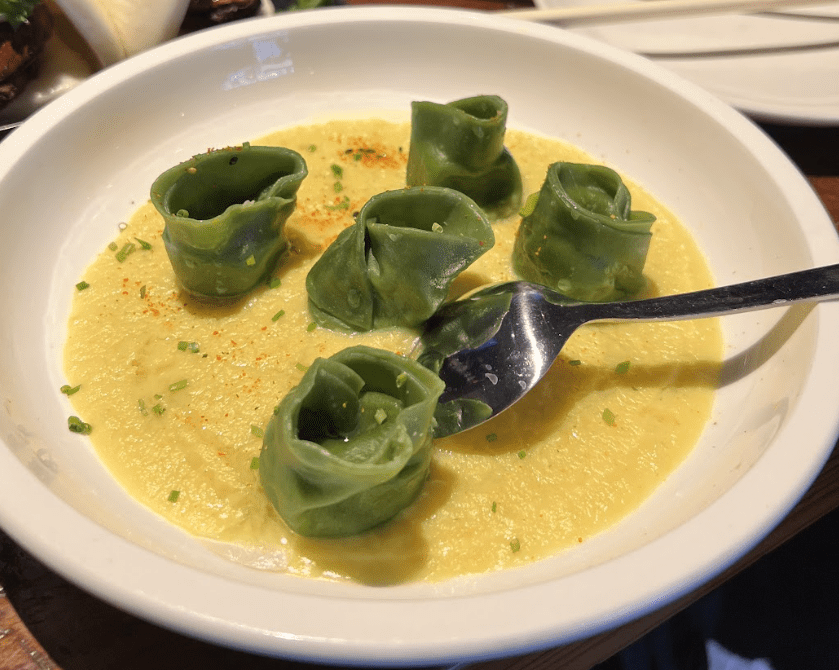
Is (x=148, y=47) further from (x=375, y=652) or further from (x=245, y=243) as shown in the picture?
(x=375, y=652)

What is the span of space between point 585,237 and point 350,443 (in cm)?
111

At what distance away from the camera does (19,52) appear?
10.1 ft

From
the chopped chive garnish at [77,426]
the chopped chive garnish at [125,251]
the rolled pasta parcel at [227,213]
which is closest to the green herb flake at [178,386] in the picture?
the chopped chive garnish at [77,426]

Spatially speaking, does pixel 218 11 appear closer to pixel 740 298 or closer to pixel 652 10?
pixel 652 10

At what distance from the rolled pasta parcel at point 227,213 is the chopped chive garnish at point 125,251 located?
1.07ft

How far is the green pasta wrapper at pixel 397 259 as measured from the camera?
2.10m

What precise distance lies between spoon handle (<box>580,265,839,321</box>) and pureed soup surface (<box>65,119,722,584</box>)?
26 centimetres

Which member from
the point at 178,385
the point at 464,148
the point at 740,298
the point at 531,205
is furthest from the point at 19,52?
the point at 740,298

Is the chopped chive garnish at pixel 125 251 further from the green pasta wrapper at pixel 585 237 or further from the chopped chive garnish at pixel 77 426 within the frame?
the green pasta wrapper at pixel 585 237

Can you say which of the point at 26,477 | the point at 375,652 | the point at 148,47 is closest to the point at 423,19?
the point at 148,47

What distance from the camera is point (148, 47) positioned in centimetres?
337

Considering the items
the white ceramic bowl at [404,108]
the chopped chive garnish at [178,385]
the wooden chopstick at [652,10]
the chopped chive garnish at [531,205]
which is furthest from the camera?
the wooden chopstick at [652,10]

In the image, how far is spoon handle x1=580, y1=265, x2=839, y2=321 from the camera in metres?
1.94

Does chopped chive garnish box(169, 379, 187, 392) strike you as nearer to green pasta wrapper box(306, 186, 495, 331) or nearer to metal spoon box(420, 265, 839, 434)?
green pasta wrapper box(306, 186, 495, 331)
